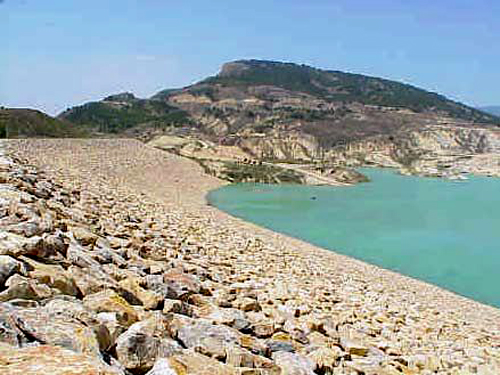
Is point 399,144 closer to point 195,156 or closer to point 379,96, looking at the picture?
point 195,156

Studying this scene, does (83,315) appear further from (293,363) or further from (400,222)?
(400,222)

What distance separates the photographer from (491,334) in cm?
943

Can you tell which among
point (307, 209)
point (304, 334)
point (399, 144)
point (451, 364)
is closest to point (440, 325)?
point (451, 364)

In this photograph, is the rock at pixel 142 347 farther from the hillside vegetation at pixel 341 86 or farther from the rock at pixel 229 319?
the hillside vegetation at pixel 341 86

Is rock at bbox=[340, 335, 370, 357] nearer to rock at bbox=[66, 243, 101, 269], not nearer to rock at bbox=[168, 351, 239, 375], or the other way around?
rock at bbox=[168, 351, 239, 375]

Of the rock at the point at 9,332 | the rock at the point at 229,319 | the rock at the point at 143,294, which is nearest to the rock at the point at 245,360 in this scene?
the rock at the point at 229,319

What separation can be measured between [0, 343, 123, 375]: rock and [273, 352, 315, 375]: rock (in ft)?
5.34

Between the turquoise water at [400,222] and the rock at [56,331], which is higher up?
the rock at [56,331]

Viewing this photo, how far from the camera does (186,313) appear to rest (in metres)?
A: 4.59

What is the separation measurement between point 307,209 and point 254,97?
97.9 meters

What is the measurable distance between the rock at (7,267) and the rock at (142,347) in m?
0.87

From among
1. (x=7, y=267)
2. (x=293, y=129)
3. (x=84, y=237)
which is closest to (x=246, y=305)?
(x=84, y=237)

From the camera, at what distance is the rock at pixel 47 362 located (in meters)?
2.35

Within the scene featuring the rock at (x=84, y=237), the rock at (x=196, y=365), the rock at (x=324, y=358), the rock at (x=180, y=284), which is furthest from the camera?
the rock at (x=84, y=237)
